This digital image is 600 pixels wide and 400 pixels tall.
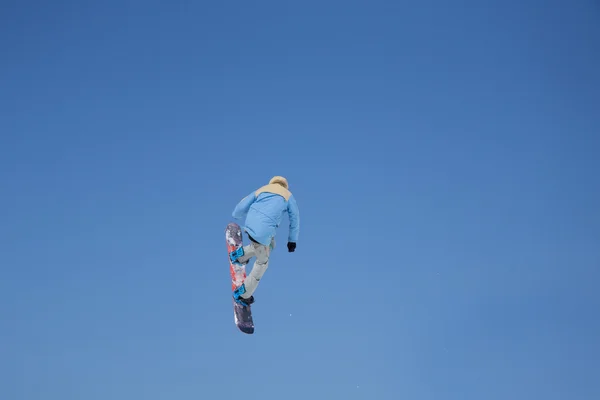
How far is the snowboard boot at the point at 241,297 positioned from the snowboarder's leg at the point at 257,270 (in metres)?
0.01

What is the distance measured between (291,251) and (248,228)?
0.38 meters

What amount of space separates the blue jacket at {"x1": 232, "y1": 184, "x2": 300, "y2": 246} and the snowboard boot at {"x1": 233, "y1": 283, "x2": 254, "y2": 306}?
0.41 metres

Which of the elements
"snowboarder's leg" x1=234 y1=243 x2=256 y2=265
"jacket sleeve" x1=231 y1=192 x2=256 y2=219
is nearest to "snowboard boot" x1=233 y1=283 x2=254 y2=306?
"snowboarder's leg" x1=234 y1=243 x2=256 y2=265

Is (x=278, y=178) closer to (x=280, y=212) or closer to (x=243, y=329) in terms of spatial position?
(x=280, y=212)

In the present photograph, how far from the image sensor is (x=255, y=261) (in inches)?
283

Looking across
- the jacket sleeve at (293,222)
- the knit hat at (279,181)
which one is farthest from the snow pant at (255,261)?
the knit hat at (279,181)

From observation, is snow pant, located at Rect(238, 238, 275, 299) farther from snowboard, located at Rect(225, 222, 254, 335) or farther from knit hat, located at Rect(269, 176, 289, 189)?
knit hat, located at Rect(269, 176, 289, 189)

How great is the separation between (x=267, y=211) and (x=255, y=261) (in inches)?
16.8

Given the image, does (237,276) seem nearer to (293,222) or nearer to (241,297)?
(241,297)

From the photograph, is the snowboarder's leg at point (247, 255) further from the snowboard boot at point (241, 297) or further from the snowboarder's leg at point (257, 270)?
the snowboard boot at point (241, 297)

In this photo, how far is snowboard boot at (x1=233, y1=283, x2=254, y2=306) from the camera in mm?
7168

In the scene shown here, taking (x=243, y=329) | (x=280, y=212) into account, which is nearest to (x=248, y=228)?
(x=280, y=212)

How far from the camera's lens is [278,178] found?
7.18 m

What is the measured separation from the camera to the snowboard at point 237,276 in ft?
23.4
